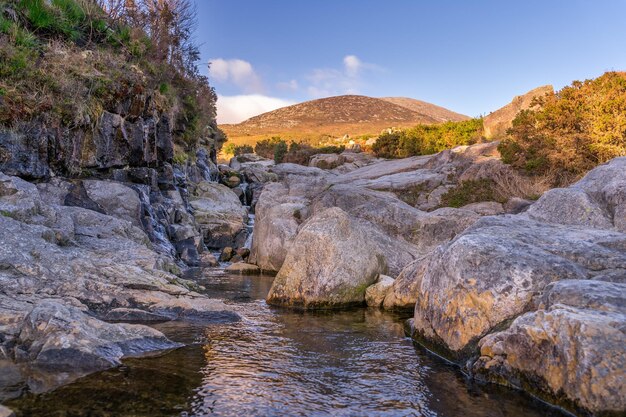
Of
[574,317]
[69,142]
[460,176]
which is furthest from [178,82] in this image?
[574,317]

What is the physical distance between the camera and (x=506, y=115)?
3747 centimetres

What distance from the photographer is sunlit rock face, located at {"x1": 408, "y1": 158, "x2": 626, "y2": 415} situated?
16.6 ft

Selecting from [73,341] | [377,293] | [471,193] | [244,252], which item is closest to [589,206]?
[377,293]

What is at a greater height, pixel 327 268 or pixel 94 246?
pixel 94 246

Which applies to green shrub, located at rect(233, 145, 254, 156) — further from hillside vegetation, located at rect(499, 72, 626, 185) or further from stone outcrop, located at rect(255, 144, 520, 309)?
hillside vegetation, located at rect(499, 72, 626, 185)

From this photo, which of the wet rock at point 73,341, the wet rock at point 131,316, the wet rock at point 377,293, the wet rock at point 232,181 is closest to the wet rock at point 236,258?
the wet rock at point 377,293

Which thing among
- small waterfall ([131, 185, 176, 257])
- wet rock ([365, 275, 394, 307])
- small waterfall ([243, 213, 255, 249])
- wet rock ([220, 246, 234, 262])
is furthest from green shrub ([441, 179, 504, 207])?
small waterfall ([131, 185, 176, 257])

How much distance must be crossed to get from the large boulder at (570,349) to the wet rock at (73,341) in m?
4.63

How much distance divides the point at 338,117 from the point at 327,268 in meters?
90.6

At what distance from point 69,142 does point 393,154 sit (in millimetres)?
31070

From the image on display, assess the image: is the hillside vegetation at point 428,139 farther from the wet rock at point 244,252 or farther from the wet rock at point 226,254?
the wet rock at point 226,254

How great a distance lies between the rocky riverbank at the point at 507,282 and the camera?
5.23 m

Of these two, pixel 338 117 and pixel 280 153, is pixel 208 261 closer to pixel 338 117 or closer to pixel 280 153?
pixel 280 153

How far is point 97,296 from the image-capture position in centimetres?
911
